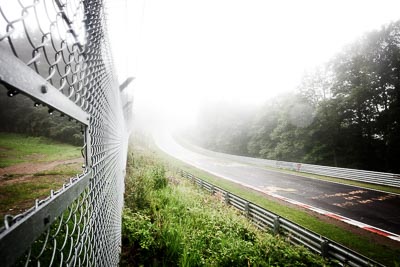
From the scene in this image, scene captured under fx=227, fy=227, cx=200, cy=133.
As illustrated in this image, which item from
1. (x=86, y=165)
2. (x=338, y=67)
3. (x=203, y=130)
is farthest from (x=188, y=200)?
(x=203, y=130)

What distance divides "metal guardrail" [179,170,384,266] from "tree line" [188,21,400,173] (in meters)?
21.1

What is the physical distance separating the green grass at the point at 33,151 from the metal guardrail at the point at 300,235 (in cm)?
1496

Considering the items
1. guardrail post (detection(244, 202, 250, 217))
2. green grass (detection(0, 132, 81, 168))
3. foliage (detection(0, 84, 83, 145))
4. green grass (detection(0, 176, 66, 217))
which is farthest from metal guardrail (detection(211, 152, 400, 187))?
green grass (detection(0, 132, 81, 168))

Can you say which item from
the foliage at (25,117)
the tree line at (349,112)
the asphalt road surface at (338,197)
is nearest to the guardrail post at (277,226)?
the asphalt road surface at (338,197)

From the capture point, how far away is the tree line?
23438 millimetres

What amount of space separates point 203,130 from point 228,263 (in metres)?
60.7

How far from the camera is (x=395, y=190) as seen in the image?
49.0ft

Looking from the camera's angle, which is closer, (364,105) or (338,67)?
(364,105)

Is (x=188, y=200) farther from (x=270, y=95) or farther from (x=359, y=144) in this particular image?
(x=270, y=95)

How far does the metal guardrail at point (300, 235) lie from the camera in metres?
5.99

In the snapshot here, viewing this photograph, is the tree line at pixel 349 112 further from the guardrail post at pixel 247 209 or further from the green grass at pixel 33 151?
the green grass at pixel 33 151

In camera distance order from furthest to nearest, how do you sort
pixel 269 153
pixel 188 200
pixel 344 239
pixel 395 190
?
pixel 269 153 → pixel 395 190 → pixel 188 200 → pixel 344 239

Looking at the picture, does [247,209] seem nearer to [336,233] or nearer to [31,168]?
[336,233]

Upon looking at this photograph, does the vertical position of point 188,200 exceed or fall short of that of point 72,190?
it falls short
